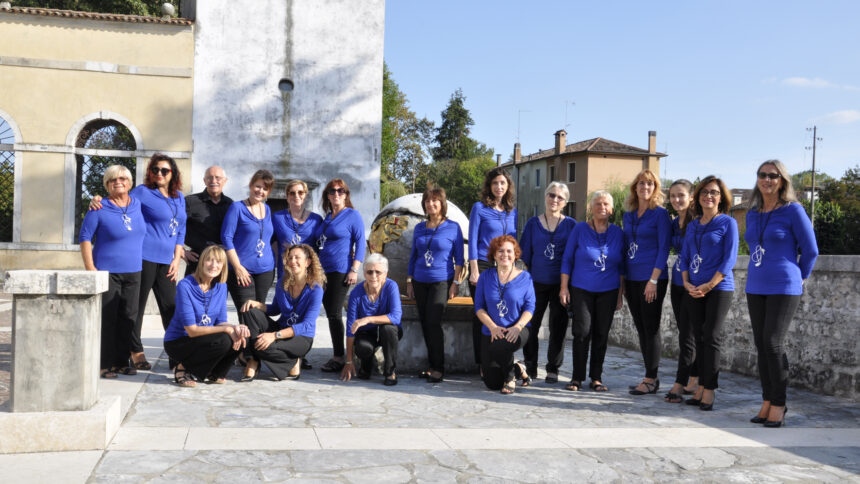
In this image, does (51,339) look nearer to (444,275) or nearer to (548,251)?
(444,275)

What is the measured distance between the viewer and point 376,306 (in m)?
6.66

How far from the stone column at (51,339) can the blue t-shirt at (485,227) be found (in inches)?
136

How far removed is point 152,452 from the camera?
395 centimetres

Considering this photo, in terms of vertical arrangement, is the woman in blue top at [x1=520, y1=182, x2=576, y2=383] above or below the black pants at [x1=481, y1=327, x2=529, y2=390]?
above

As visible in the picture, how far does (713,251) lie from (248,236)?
13.0ft

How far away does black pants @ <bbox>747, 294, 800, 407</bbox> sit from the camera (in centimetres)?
522

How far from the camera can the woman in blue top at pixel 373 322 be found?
21.4ft

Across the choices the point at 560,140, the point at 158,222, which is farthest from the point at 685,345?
the point at 560,140

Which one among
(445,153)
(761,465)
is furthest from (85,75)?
(445,153)

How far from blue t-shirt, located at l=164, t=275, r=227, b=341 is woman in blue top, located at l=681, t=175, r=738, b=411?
3.81 m

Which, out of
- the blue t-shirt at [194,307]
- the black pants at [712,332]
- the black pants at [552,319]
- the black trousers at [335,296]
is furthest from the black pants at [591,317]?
the blue t-shirt at [194,307]

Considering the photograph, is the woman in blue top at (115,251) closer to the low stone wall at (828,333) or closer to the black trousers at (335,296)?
the black trousers at (335,296)

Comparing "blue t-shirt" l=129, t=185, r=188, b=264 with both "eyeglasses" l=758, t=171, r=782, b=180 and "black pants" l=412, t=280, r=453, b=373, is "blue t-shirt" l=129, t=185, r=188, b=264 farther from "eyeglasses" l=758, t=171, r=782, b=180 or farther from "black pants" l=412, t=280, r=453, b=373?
"eyeglasses" l=758, t=171, r=782, b=180

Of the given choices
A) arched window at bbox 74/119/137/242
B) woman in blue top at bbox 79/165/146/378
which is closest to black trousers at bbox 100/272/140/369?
woman in blue top at bbox 79/165/146/378
